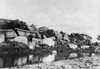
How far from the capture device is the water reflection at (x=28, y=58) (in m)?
4.92

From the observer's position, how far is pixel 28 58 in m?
5.67

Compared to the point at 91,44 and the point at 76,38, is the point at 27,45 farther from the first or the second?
the point at 91,44

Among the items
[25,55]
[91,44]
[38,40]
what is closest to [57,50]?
[38,40]

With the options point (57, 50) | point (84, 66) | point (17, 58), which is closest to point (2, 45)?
point (17, 58)

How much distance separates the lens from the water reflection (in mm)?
4925

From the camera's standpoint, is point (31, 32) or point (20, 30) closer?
point (20, 30)

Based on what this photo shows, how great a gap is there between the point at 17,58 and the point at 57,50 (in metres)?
2.50

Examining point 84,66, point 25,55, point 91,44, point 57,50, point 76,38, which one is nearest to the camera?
point 25,55

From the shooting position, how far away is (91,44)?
33.0 feet

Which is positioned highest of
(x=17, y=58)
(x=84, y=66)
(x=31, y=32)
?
(x=31, y=32)

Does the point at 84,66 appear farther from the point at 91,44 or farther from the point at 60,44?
the point at 91,44

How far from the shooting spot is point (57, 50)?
7.24m

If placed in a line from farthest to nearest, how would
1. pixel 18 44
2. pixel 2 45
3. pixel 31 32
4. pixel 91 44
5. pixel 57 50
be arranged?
pixel 91 44, pixel 57 50, pixel 31 32, pixel 18 44, pixel 2 45

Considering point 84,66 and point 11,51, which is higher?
point 11,51
